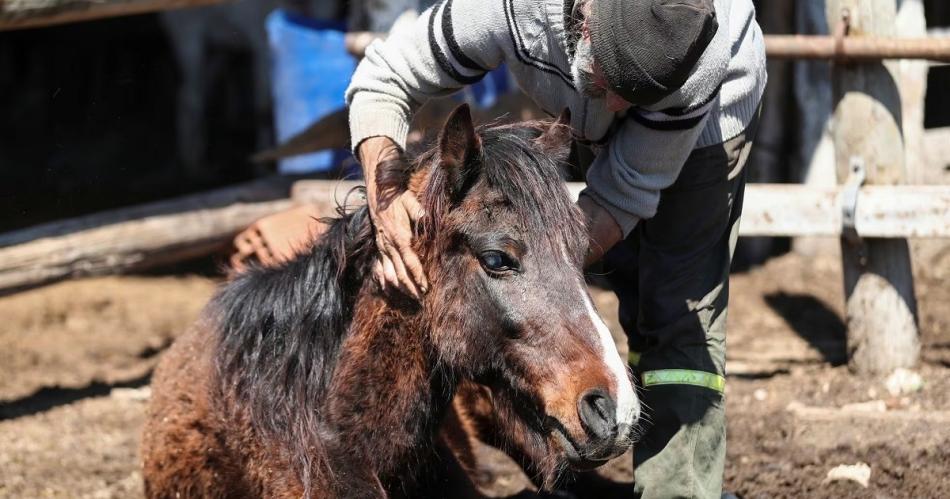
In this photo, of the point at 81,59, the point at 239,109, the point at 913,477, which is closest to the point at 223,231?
the point at 913,477

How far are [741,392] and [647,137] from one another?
7.64ft

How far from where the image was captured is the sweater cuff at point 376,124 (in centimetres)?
327

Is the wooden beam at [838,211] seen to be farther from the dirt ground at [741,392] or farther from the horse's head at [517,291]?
the horse's head at [517,291]

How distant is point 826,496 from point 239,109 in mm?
9854

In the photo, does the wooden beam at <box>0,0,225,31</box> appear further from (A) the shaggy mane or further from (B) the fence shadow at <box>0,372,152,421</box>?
(A) the shaggy mane

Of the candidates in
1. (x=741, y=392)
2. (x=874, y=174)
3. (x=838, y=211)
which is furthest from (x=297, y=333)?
(x=874, y=174)

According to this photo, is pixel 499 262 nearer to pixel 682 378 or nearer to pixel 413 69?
pixel 413 69

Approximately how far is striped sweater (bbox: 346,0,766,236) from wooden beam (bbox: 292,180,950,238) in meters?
1.38

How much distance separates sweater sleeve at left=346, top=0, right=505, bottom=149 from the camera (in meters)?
3.23

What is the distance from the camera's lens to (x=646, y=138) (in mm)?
3105

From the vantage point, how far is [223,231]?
5.94m

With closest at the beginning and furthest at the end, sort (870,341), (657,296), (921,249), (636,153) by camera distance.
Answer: (636,153) < (657,296) < (870,341) < (921,249)

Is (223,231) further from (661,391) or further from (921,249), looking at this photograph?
(921,249)

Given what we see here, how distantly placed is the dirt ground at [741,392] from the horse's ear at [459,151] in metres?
Answer: 1.79
